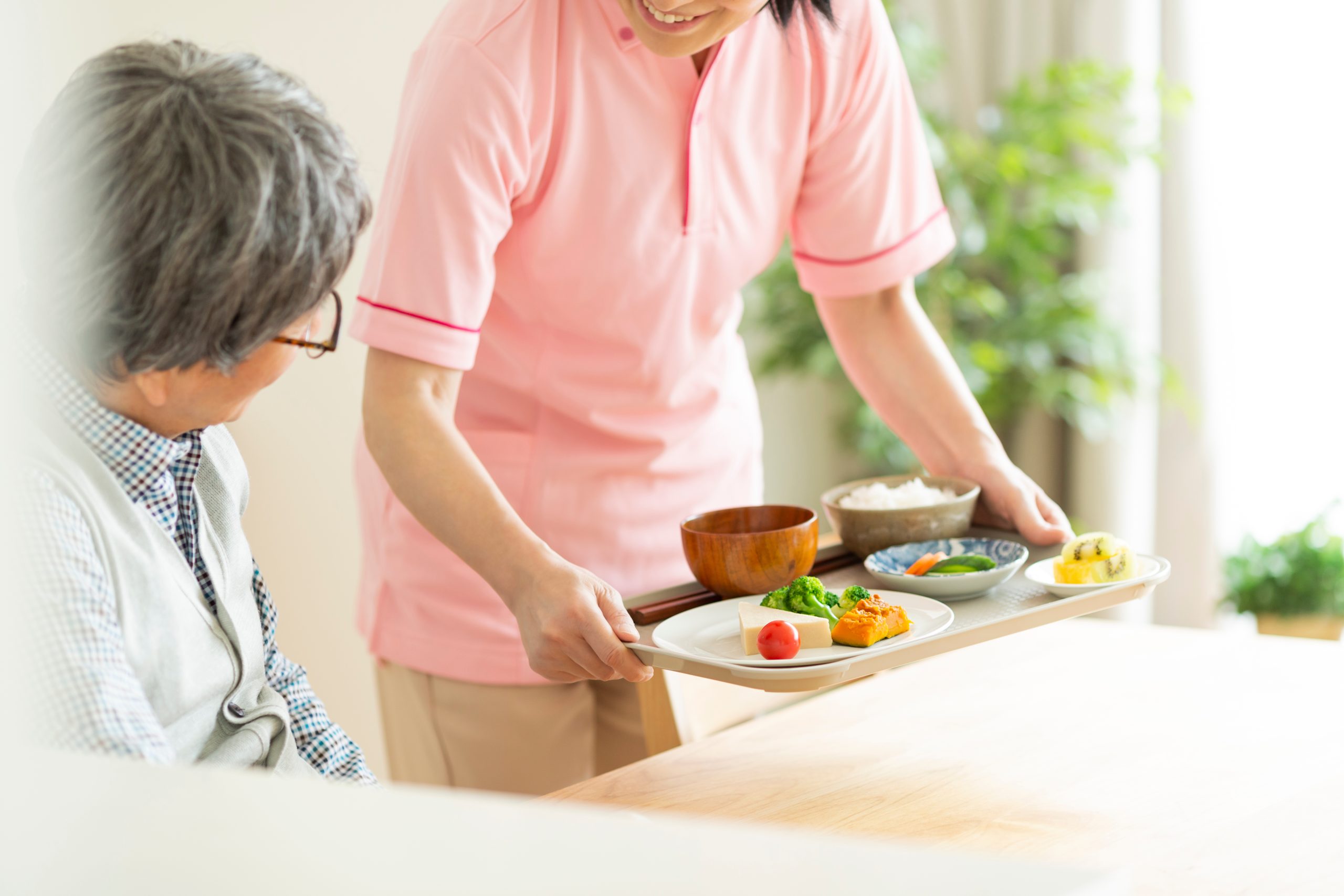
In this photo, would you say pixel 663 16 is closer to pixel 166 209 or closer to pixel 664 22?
pixel 664 22

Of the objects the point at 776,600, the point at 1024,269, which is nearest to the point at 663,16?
the point at 776,600

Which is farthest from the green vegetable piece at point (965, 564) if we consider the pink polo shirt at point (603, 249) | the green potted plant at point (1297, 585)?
the green potted plant at point (1297, 585)

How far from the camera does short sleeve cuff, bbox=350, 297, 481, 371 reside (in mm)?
1151

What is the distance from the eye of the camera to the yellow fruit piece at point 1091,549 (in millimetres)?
1175

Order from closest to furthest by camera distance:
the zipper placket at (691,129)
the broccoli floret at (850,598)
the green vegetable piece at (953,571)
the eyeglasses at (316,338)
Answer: the eyeglasses at (316,338), the broccoli floret at (850,598), the green vegetable piece at (953,571), the zipper placket at (691,129)

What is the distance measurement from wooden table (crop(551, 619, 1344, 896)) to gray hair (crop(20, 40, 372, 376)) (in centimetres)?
56

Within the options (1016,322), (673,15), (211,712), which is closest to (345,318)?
(673,15)

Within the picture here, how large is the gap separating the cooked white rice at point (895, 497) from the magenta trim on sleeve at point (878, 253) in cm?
28

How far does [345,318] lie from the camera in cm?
213

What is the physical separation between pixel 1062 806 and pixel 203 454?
2.52 feet

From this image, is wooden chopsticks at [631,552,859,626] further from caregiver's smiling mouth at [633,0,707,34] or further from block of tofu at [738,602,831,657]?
caregiver's smiling mouth at [633,0,707,34]

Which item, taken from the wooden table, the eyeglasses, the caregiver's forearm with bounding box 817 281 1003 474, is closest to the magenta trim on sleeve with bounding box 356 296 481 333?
the eyeglasses

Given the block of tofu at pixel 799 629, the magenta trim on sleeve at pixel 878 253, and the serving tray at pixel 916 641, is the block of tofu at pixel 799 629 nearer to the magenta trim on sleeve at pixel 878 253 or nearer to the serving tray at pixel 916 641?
the serving tray at pixel 916 641

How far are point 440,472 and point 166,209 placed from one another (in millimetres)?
448
